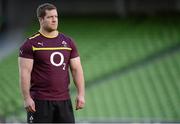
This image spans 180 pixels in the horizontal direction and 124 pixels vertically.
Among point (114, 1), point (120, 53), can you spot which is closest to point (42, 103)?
point (120, 53)

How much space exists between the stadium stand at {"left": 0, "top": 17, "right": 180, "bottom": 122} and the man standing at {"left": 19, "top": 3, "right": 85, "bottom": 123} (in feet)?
14.2

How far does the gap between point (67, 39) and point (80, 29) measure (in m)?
9.17

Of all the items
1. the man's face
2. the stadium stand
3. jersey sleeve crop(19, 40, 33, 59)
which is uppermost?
the man's face

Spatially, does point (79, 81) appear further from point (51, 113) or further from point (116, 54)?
point (116, 54)

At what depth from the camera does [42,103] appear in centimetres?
512

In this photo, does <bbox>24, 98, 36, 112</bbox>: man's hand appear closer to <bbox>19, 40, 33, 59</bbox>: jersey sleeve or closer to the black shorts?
the black shorts

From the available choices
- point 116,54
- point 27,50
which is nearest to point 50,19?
point 27,50

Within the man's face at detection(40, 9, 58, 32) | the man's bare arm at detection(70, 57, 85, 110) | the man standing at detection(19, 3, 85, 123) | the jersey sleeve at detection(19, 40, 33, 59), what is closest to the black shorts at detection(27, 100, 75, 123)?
the man standing at detection(19, 3, 85, 123)

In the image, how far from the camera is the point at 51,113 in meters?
5.12

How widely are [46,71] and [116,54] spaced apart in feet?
25.7

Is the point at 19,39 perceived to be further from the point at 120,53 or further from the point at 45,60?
the point at 45,60

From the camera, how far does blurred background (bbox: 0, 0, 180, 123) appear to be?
1077 cm

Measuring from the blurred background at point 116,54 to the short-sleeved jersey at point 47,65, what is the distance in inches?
157

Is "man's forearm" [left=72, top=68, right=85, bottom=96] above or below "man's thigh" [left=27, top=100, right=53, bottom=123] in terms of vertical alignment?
above
